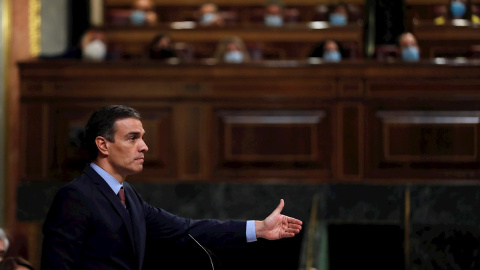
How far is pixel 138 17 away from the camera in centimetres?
831

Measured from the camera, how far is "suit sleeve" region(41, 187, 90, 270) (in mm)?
1664

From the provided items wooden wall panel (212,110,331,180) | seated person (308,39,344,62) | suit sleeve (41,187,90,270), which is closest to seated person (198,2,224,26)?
seated person (308,39,344,62)

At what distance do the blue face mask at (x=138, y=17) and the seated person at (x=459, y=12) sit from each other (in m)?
2.94

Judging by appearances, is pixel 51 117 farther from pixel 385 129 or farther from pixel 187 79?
pixel 385 129

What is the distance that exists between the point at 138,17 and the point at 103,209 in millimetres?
6775

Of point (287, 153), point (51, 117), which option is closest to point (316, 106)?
point (287, 153)

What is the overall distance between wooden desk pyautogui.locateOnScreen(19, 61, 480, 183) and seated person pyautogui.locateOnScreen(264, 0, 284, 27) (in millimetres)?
2670

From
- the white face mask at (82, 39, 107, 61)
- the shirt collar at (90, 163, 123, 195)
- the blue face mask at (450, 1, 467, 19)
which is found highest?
the blue face mask at (450, 1, 467, 19)

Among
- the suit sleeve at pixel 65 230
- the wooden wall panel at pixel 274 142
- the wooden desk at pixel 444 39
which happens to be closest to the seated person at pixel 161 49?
the wooden wall panel at pixel 274 142

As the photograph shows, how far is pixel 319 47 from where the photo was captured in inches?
272

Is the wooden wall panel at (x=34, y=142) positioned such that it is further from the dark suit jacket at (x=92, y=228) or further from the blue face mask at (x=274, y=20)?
the dark suit jacket at (x=92, y=228)

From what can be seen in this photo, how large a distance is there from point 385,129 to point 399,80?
0.35 metres

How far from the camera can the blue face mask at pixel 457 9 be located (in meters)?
8.02

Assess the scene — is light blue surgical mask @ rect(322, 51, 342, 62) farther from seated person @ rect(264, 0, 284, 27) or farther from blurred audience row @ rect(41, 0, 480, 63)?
seated person @ rect(264, 0, 284, 27)
